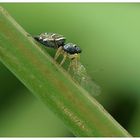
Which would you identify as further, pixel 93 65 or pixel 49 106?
pixel 93 65

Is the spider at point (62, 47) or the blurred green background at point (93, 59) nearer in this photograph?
the spider at point (62, 47)

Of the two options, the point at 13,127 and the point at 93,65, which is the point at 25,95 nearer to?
the point at 13,127

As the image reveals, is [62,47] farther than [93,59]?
No

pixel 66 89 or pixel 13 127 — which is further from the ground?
pixel 66 89

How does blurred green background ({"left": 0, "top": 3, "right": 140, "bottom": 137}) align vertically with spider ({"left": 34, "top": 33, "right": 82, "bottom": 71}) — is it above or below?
below

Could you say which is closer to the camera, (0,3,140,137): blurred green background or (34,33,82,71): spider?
(34,33,82,71): spider

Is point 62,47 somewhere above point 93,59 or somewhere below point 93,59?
above

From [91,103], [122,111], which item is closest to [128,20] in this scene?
[122,111]

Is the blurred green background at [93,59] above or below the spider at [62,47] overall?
below
